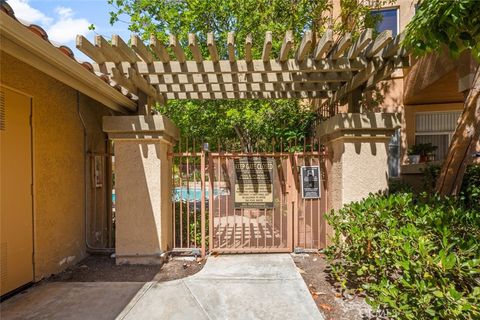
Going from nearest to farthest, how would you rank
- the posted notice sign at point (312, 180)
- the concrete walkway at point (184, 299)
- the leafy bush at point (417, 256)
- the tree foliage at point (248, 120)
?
the leafy bush at point (417, 256) < the concrete walkway at point (184, 299) < the posted notice sign at point (312, 180) < the tree foliage at point (248, 120)

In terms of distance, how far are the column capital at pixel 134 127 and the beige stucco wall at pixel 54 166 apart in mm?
736

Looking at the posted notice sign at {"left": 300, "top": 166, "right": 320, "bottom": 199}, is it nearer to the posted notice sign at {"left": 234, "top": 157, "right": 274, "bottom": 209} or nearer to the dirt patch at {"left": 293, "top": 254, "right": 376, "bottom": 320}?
the posted notice sign at {"left": 234, "top": 157, "right": 274, "bottom": 209}

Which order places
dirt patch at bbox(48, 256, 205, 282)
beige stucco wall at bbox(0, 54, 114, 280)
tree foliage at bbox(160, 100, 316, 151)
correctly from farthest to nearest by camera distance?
tree foliage at bbox(160, 100, 316, 151)
dirt patch at bbox(48, 256, 205, 282)
beige stucco wall at bbox(0, 54, 114, 280)

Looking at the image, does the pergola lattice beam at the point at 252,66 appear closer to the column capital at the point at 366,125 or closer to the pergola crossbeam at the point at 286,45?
the pergola crossbeam at the point at 286,45

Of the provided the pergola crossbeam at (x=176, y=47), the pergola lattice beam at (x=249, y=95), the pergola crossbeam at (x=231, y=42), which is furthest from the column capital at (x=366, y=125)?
the pergola crossbeam at (x=176, y=47)

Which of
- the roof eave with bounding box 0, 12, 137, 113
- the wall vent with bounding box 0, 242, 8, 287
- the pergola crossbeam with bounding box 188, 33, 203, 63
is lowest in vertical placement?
the wall vent with bounding box 0, 242, 8, 287

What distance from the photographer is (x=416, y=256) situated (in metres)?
2.50

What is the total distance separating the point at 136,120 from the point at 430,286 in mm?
4292

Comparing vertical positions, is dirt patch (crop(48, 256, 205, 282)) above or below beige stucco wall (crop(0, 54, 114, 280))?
below

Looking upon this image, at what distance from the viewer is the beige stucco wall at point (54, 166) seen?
3975mm

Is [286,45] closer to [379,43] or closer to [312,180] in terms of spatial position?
[379,43]

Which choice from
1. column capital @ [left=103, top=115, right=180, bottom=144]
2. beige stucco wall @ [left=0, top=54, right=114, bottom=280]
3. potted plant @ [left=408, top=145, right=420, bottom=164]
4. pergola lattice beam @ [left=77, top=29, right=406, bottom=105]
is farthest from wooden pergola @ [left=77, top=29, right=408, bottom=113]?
potted plant @ [left=408, top=145, right=420, bottom=164]

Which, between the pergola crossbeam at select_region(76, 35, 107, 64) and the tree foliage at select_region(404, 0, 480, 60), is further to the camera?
the pergola crossbeam at select_region(76, 35, 107, 64)

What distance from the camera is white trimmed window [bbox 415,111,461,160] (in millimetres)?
8820
